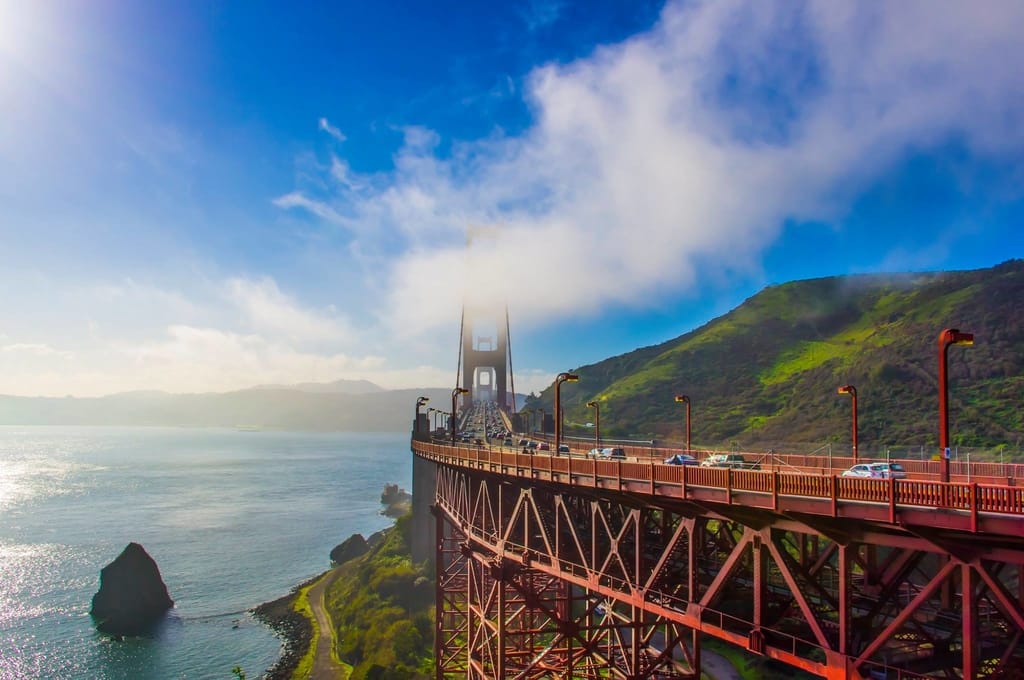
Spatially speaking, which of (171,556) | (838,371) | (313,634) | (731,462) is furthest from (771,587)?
(838,371)

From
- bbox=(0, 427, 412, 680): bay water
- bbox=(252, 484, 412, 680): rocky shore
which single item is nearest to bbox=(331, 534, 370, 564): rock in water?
bbox=(252, 484, 412, 680): rocky shore

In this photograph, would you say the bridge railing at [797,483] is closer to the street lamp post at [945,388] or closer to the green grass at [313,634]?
the street lamp post at [945,388]

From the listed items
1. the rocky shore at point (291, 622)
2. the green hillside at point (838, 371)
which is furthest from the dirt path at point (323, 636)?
A: the green hillside at point (838, 371)

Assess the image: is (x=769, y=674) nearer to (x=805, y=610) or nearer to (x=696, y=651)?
(x=696, y=651)

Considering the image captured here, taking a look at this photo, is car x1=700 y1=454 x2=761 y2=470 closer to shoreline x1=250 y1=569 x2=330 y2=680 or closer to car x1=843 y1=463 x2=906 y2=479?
car x1=843 y1=463 x2=906 y2=479

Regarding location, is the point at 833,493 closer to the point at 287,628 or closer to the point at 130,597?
the point at 287,628
